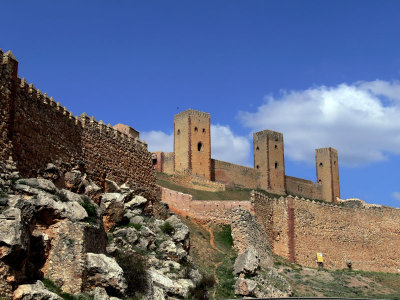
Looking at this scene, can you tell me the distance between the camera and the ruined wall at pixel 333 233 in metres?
38.8

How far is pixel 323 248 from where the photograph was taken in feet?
135

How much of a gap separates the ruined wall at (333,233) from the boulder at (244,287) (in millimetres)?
9671

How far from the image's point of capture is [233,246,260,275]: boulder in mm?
28031

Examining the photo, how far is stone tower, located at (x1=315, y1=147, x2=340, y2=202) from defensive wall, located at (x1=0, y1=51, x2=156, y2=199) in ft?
225

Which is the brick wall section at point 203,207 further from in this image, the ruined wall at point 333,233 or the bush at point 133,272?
the bush at point 133,272

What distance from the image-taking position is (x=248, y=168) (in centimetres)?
8362

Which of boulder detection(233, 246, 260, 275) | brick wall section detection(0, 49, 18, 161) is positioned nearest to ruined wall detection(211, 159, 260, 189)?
boulder detection(233, 246, 260, 275)

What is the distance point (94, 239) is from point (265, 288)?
12.5 meters

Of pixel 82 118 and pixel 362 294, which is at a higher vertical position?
pixel 82 118

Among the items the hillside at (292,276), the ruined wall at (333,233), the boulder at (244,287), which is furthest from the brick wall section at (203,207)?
the boulder at (244,287)

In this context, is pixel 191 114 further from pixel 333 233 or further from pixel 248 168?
pixel 333 233

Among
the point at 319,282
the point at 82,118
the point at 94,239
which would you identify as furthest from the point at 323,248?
the point at 94,239

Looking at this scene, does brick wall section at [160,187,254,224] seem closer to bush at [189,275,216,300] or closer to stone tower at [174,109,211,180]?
bush at [189,275,216,300]

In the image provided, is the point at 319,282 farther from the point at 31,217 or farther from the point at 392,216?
the point at 31,217
